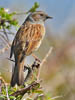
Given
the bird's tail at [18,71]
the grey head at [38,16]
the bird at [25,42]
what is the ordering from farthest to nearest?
the grey head at [38,16] → the bird at [25,42] → the bird's tail at [18,71]

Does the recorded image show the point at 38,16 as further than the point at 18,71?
Yes

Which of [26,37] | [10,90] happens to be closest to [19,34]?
[26,37]

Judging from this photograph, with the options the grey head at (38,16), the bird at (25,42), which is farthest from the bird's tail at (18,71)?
the grey head at (38,16)

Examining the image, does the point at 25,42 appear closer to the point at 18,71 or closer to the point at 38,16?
the point at 18,71

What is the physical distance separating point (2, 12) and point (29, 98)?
0.70 meters

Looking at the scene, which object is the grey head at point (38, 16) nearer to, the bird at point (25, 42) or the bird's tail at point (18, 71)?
the bird at point (25, 42)

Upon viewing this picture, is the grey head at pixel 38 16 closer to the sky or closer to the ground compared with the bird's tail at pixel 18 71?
closer to the sky

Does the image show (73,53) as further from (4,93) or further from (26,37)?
(4,93)

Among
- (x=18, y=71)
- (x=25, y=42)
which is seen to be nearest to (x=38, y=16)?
(x=25, y=42)

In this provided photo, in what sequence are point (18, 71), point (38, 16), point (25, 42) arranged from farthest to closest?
point (38, 16) < point (25, 42) < point (18, 71)

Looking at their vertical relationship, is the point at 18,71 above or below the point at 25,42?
below

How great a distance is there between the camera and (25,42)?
3838 millimetres

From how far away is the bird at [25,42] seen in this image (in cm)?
331

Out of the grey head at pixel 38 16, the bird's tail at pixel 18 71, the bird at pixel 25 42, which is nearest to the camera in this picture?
the bird's tail at pixel 18 71
